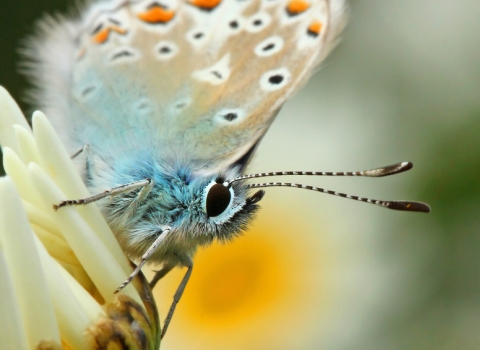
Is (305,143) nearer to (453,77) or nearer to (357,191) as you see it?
(357,191)

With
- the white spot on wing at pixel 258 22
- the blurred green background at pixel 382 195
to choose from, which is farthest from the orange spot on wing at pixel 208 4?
the blurred green background at pixel 382 195

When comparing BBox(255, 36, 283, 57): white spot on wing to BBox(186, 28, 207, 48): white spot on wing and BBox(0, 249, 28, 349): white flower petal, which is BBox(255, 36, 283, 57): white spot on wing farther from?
BBox(0, 249, 28, 349): white flower petal

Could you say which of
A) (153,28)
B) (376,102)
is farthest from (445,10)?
(153,28)

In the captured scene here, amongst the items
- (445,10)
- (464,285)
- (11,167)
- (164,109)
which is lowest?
(464,285)

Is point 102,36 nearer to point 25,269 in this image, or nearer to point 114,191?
point 114,191

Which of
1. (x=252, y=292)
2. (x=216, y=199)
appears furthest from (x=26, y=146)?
(x=252, y=292)
